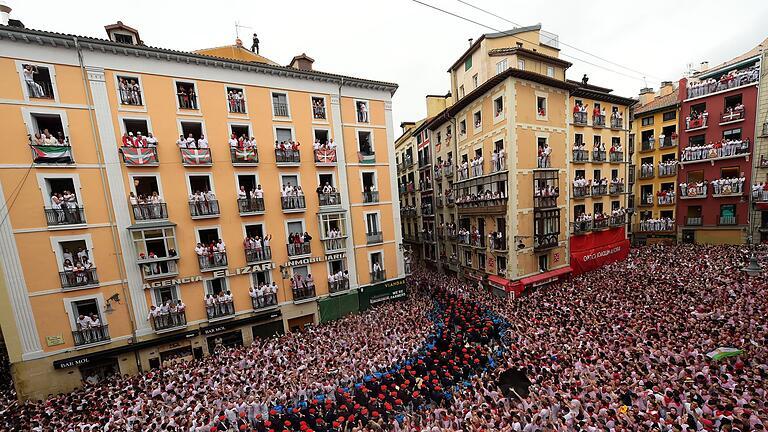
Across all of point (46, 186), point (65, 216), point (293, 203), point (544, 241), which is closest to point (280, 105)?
point (293, 203)

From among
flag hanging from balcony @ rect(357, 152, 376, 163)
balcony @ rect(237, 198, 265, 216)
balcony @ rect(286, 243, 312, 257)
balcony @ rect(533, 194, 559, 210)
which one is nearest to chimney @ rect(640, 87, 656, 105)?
balcony @ rect(533, 194, 559, 210)

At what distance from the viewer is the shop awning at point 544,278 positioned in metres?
20.8

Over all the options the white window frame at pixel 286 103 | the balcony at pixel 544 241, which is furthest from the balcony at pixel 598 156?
the white window frame at pixel 286 103

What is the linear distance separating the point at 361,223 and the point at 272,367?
10.3m

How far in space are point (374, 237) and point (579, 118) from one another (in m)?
19.4

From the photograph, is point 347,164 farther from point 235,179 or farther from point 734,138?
point 734,138

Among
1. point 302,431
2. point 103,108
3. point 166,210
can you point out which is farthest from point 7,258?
point 302,431

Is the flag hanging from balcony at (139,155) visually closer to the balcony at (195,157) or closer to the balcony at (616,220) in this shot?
the balcony at (195,157)

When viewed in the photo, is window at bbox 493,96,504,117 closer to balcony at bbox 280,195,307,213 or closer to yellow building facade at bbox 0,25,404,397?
yellow building facade at bbox 0,25,404,397

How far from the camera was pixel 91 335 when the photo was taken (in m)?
14.3

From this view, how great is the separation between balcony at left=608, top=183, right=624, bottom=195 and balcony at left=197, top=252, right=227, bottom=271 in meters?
30.9

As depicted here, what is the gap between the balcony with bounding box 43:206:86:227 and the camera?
13500mm

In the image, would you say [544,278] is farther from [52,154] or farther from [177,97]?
[52,154]

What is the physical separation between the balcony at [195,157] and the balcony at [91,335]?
31.5ft
